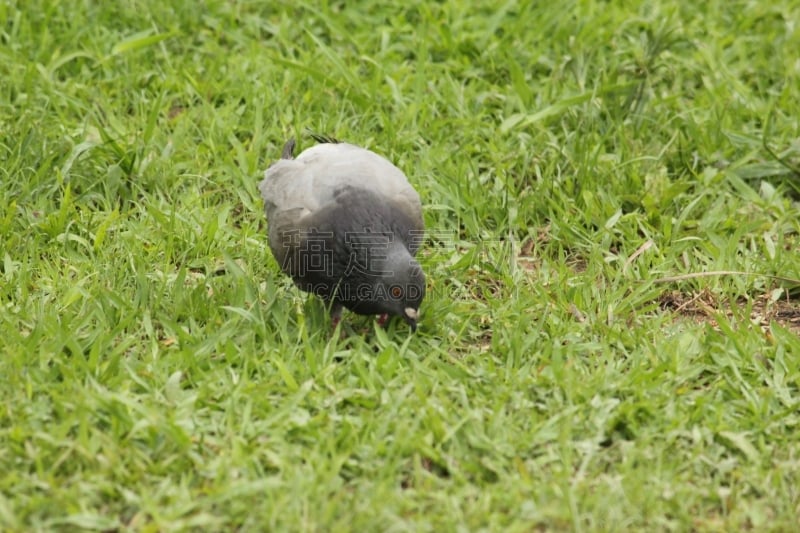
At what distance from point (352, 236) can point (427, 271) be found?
97 centimetres

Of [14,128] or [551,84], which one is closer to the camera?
[14,128]

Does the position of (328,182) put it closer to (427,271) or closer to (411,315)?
(411,315)

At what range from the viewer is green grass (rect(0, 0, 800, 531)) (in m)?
4.37

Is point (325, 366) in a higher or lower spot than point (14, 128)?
lower

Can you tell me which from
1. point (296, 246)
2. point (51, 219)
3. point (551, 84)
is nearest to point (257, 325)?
point (296, 246)

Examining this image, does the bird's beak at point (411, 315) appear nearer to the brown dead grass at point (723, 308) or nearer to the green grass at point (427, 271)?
the green grass at point (427, 271)

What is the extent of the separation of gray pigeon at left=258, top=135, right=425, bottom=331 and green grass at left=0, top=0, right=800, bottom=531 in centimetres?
22

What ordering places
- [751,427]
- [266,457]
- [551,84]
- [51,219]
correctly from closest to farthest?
[266,457] → [751,427] → [51,219] → [551,84]

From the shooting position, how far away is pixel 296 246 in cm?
528

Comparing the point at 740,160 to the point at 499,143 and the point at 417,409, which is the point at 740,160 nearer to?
the point at 499,143

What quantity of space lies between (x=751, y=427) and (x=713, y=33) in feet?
13.7

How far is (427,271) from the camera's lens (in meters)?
6.05

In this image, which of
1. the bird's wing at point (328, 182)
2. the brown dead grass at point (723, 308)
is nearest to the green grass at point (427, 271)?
the brown dead grass at point (723, 308)

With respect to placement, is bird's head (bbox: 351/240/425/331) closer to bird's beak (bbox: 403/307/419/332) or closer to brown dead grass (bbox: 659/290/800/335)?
bird's beak (bbox: 403/307/419/332)
